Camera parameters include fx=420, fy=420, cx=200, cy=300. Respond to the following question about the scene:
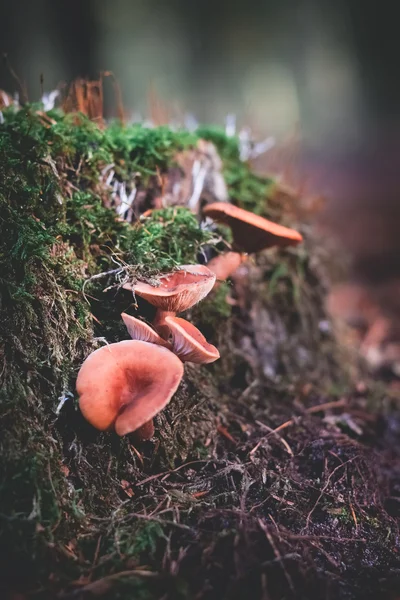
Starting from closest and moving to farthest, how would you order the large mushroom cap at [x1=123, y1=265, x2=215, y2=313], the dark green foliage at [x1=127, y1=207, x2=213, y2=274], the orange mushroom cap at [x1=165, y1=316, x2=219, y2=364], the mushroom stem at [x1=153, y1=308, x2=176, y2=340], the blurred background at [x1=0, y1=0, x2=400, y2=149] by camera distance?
the orange mushroom cap at [x1=165, y1=316, x2=219, y2=364], the large mushroom cap at [x1=123, y1=265, x2=215, y2=313], the mushroom stem at [x1=153, y1=308, x2=176, y2=340], the dark green foliage at [x1=127, y1=207, x2=213, y2=274], the blurred background at [x1=0, y1=0, x2=400, y2=149]

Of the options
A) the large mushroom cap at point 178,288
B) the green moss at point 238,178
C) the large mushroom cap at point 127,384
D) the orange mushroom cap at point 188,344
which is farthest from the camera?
the green moss at point 238,178

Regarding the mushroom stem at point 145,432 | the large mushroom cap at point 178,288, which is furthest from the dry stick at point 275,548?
the large mushroom cap at point 178,288

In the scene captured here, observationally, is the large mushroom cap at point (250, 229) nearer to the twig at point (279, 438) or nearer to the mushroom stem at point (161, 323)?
the mushroom stem at point (161, 323)

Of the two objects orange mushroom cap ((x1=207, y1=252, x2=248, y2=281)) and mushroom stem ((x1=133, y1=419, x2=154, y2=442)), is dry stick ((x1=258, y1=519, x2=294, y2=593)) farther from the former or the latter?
orange mushroom cap ((x1=207, y1=252, x2=248, y2=281))

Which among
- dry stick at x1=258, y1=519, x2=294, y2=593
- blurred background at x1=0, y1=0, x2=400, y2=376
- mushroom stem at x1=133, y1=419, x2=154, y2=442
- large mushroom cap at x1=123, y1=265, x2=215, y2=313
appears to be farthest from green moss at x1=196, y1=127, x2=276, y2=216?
blurred background at x1=0, y1=0, x2=400, y2=376

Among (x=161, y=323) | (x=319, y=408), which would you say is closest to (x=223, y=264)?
(x=161, y=323)

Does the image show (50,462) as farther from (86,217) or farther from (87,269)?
(86,217)
